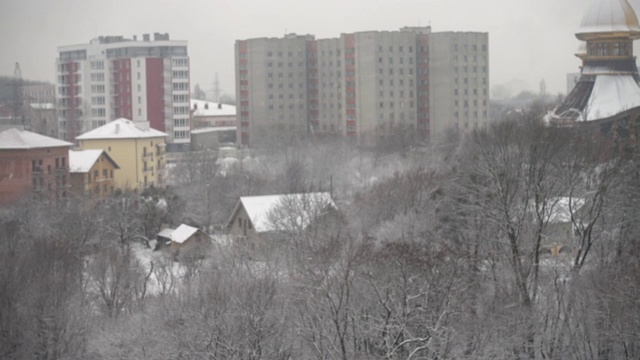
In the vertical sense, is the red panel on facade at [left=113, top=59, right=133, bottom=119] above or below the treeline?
above

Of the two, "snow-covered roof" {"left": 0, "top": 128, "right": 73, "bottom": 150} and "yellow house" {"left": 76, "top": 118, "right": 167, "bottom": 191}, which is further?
"yellow house" {"left": 76, "top": 118, "right": 167, "bottom": 191}

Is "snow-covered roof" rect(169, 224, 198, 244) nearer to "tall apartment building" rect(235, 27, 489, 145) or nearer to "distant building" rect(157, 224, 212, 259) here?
"distant building" rect(157, 224, 212, 259)

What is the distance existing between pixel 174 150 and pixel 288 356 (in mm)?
16068

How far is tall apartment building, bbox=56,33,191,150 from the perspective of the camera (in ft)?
70.9

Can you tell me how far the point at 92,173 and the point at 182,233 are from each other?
333 cm

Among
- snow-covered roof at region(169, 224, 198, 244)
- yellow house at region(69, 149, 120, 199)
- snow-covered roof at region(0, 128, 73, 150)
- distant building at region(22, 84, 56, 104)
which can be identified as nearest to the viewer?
snow-covered roof at region(169, 224, 198, 244)

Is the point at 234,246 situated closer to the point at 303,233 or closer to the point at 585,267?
the point at 303,233

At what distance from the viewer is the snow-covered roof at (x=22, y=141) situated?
13.0 m

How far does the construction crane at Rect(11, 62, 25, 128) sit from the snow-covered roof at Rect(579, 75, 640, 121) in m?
8.19

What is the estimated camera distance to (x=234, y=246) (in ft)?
30.3

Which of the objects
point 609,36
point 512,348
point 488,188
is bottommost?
point 512,348

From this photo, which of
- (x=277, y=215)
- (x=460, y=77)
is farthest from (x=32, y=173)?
(x=460, y=77)

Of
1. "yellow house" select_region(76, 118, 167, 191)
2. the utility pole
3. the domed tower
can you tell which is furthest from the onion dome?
the utility pole

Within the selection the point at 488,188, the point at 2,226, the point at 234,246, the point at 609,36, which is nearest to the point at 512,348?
the point at 488,188
